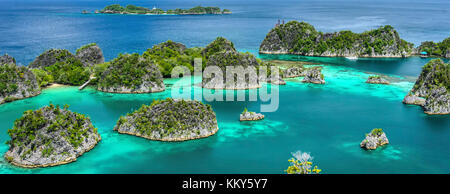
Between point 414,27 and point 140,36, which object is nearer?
point 140,36

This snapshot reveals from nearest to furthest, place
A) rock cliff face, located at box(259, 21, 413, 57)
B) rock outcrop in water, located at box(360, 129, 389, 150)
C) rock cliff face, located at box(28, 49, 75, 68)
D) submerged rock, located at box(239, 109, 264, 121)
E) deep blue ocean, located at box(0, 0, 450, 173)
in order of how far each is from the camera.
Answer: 1. deep blue ocean, located at box(0, 0, 450, 173)
2. rock outcrop in water, located at box(360, 129, 389, 150)
3. submerged rock, located at box(239, 109, 264, 121)
4. rock cliff face, located at box(28, 49, 75, 68)
5. rock cliff face, located at box(259, 21, 413, 57)

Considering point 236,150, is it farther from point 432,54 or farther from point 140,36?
point 140,36

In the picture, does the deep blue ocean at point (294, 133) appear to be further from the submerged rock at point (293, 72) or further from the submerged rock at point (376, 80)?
the submerged rock at point (293, 72)

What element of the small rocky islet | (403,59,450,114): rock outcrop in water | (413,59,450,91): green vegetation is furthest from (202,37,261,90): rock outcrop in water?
(413,59,450,91): green vegetation

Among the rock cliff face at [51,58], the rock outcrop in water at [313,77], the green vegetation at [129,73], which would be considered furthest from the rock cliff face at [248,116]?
A: the rock cliff face at [51,58]

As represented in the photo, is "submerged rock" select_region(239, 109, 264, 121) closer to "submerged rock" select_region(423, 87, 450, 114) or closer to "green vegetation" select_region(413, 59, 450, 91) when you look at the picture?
"submerged rock" select_region(423, 87, 450, 114)

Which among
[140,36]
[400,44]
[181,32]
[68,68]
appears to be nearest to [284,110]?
[68,68]
